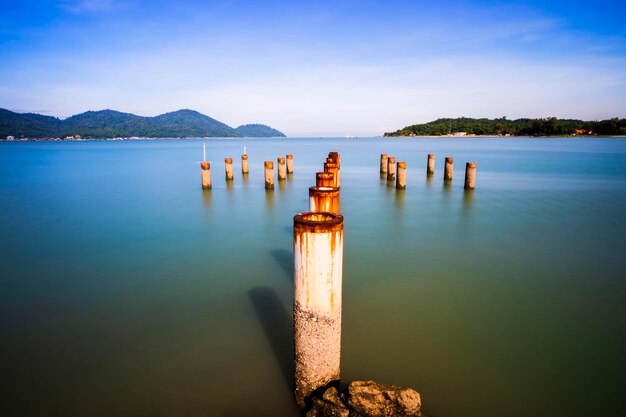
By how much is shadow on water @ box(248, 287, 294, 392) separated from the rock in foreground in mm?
864

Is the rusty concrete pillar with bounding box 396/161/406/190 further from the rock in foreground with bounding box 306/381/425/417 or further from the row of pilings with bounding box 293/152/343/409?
the rock in foreground with bounding box 306/381/425/417

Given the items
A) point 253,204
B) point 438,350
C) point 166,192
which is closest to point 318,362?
point 438,350

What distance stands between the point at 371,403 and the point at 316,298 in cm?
115

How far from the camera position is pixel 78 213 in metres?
14.4

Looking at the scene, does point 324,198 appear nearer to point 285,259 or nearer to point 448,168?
point 285,259

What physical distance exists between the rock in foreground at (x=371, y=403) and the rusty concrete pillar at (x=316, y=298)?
0.30 m

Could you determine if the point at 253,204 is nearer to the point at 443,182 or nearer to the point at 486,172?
the point at 443,182

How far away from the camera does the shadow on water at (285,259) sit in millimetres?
8031

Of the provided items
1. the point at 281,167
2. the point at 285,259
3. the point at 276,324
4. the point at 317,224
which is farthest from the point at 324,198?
the point at 281,167

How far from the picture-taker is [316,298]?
11.8 ft

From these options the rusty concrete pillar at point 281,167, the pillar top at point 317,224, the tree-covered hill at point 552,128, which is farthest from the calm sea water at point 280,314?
the tree-covered hill at point 552,128

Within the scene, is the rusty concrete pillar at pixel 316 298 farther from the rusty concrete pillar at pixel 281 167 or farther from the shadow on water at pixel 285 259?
the rusty concrete pillar at pixel 281 167

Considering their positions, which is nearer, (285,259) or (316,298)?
(316,298)

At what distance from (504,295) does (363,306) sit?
2.71 metres
